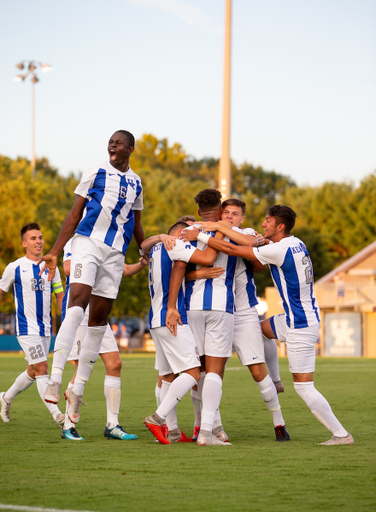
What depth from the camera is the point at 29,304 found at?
8711mm

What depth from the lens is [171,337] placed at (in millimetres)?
6449

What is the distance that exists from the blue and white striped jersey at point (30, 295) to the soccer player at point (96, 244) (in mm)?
1937

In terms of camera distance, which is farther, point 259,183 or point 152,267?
point 259,183

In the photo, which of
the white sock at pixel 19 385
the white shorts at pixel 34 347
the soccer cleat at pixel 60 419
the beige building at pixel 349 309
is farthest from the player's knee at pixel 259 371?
the beige building at pixel 349 309

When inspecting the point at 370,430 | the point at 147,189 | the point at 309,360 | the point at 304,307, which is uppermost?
the point at 147,189

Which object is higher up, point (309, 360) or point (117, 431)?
point (309, 360)

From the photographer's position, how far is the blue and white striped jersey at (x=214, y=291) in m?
6.59

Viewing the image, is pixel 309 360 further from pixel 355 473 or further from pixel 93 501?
pixel 93 501

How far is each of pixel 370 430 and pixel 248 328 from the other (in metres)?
1.85

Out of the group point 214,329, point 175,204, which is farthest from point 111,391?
point 175,204

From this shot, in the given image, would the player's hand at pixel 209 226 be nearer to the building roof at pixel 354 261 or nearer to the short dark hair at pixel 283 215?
the short dark hair at pixel 283 215

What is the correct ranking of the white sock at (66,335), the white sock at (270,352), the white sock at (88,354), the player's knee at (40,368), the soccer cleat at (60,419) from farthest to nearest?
the player's knee at (40,368) → the soccer cleat at (60,419) → the white sock at (270,352) → the white sock at (88,354) → the white sock at (66,335)

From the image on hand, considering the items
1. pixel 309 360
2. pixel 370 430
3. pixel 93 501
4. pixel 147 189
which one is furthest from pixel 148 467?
pixel 147 189

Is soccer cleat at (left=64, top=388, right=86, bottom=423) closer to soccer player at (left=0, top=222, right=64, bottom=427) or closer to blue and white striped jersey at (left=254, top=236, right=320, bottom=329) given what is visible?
soccer player at (left=0, top=222, right=64, bottom=427)
